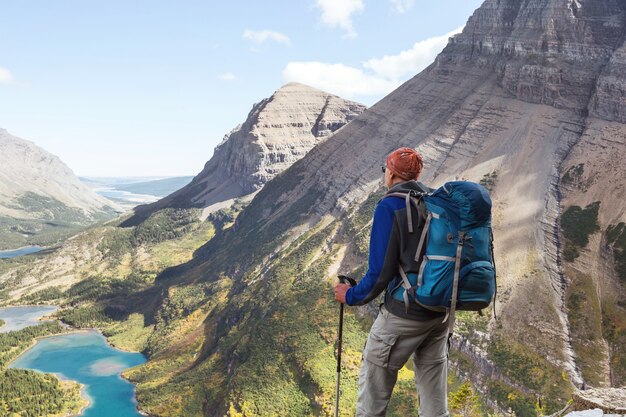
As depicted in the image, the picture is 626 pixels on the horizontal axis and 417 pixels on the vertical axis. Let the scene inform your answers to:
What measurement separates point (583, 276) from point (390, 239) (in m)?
71.7

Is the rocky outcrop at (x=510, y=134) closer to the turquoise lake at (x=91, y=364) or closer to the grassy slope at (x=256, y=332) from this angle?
the grassy slope at (x=256, y=332)

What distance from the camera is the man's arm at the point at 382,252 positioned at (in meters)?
7.86

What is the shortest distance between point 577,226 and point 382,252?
258 ft

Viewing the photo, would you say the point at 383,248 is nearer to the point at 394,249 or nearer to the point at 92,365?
the point at 394,249

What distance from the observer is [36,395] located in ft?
339

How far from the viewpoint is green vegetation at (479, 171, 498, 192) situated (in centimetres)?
9030

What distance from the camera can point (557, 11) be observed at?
104812 mm

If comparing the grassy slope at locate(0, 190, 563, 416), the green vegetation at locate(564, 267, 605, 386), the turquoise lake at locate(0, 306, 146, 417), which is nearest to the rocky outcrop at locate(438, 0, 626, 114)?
the green vegetation at locate(564, 267, 605, 386)

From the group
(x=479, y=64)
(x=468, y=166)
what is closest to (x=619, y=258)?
(x=468, y=166)

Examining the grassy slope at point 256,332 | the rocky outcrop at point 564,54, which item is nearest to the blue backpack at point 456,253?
the grassy slope at point 256,332

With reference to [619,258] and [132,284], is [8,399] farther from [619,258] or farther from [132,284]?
[619,258]

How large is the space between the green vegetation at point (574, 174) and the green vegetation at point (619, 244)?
14.6 metres

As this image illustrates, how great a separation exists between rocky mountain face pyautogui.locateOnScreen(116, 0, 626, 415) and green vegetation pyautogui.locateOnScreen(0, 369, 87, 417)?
16.0 meters

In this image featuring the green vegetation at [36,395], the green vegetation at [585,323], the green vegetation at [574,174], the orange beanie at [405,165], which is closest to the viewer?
the orange beanie at [405,165]
